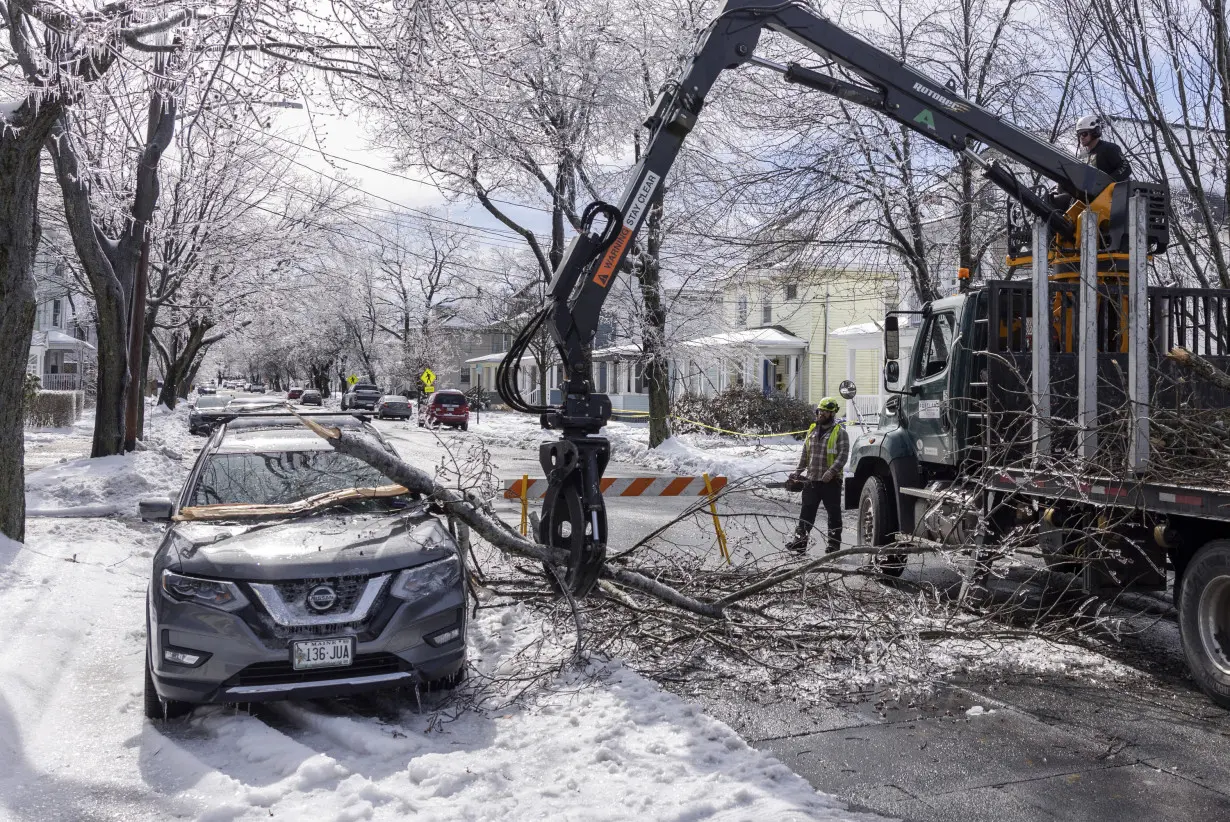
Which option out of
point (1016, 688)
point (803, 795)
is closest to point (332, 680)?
point (803, 795)

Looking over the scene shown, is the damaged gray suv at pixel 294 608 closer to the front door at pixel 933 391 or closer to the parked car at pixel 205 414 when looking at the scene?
the front door at pixel 933 391

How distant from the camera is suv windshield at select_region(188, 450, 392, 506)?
20.5ft

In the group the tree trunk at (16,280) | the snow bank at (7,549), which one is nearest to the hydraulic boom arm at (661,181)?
the snow bank at (7,549)

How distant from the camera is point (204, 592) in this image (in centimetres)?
509

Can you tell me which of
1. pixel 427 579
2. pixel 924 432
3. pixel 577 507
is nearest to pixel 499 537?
pixel 577 507

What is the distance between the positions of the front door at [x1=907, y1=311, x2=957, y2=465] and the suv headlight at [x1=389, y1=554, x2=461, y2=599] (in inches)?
200

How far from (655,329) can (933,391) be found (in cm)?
1603

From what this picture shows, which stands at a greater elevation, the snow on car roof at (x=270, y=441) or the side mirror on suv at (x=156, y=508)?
the snow on car roof at (x=270, y=441)

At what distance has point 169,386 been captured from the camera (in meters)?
44.0

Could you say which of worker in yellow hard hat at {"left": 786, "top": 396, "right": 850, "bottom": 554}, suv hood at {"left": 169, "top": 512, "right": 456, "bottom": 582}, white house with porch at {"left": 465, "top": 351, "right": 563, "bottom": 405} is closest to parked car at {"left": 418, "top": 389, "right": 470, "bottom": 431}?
white house with porch at {"left": 465, "top": 351, "right": 563, "bottom": 405}

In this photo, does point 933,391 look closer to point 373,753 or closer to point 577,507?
point 577,507

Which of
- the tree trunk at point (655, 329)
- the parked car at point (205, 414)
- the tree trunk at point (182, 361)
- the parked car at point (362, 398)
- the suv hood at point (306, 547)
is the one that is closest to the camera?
the suv hood at point (306, 547)

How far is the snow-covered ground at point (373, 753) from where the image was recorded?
4188 mm

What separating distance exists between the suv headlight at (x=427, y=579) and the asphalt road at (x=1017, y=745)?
162 centimetres
